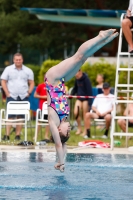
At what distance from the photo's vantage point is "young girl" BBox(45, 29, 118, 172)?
9.59m

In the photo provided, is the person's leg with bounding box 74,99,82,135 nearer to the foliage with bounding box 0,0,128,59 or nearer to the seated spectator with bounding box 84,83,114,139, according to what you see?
the seated spectator with bounding box 84,83,114,139

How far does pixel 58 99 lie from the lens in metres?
9.81

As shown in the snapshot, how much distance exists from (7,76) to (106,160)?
208 inches

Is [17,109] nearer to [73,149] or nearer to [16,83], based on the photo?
Answer: [16,83]

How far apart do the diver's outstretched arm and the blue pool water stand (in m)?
1.40

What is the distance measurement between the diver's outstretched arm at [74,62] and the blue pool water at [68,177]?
1399mm

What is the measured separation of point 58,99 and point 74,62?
58cm

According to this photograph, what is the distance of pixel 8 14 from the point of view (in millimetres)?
37719

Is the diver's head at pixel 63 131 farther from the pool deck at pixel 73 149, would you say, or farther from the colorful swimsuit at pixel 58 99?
the pool deck at pixel 73 149

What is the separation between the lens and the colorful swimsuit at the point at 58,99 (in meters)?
9.76

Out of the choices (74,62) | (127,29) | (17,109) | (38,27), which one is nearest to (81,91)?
(17,109)

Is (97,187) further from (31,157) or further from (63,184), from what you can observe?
(31,157)

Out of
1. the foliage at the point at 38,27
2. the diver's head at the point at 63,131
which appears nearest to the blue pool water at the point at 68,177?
the diver's head at the point at 63,131

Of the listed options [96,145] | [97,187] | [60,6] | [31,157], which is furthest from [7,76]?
[60,6]
